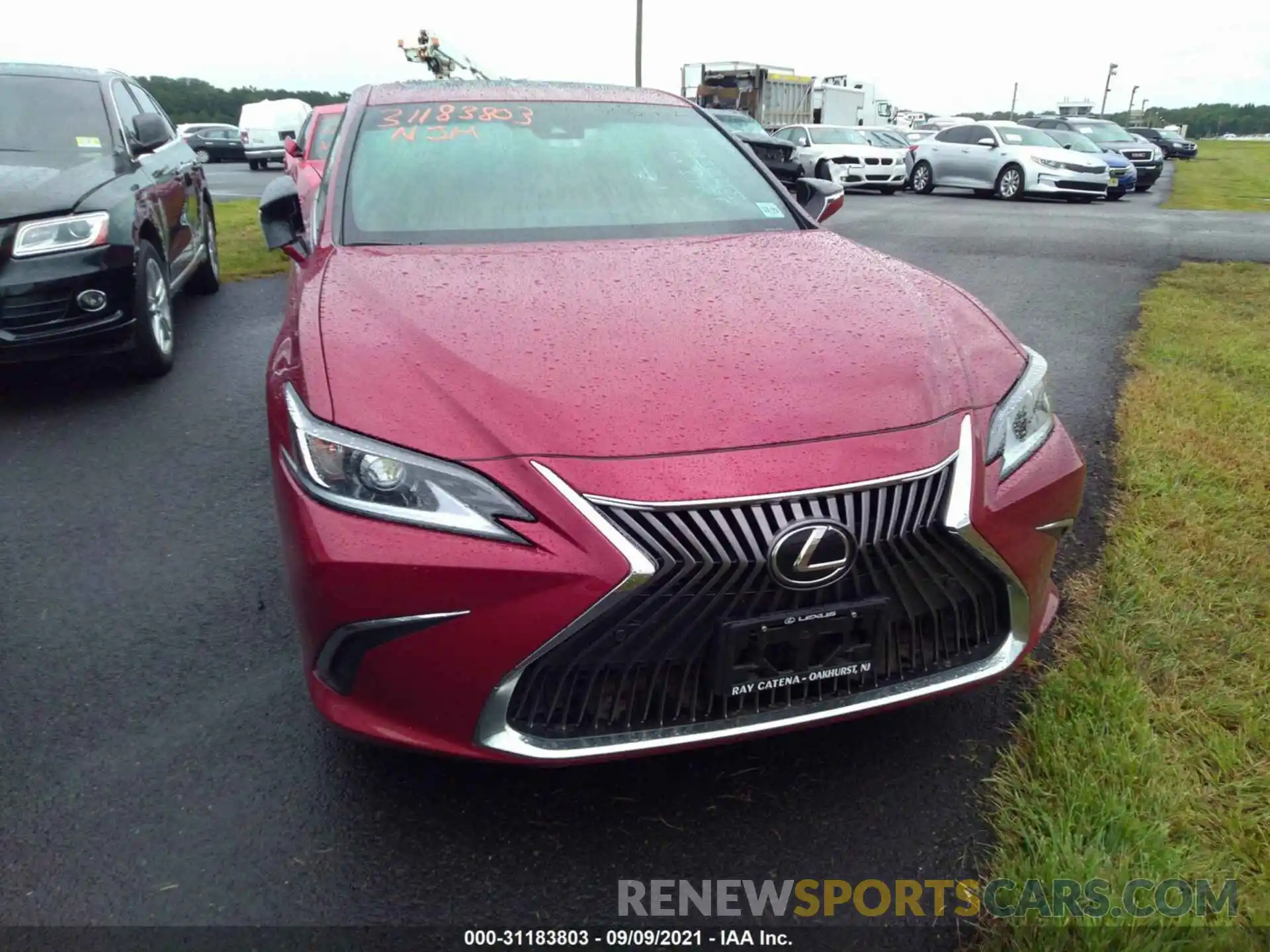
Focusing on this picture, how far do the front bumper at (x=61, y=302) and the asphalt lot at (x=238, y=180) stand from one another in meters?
8.94

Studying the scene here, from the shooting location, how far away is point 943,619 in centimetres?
201

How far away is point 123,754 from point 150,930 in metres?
0.58

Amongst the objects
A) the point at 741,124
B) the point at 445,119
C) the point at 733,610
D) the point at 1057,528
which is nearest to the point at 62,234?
the point at 445,119

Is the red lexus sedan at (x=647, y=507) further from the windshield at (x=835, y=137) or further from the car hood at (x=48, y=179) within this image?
the windshield at (x=835, y=137)

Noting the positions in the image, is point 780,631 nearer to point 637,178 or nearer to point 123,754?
point 123,754

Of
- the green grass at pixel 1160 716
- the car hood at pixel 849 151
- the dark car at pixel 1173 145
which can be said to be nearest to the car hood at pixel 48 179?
the green grass at pixel 1160 716

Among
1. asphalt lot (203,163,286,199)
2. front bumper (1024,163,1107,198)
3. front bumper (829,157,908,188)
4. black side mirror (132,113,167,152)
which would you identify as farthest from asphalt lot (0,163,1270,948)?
front bumper (829,157,908,188)

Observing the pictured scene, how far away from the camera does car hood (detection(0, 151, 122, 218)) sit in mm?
4418

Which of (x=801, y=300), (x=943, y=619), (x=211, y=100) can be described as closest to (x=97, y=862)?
(x=943, y=619)

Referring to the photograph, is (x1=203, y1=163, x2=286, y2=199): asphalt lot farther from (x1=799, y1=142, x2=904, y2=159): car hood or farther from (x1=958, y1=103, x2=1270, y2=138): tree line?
(x1=958, y1=103, x2=1270, y2=138): tree line

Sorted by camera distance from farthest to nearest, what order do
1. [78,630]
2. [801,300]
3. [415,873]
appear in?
1. [78,630]
2. [801,300]
3. [415,873]

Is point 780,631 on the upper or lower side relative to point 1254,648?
upper

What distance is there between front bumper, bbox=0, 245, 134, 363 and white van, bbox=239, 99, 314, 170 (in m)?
23.6

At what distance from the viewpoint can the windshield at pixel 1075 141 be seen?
19.3 m
